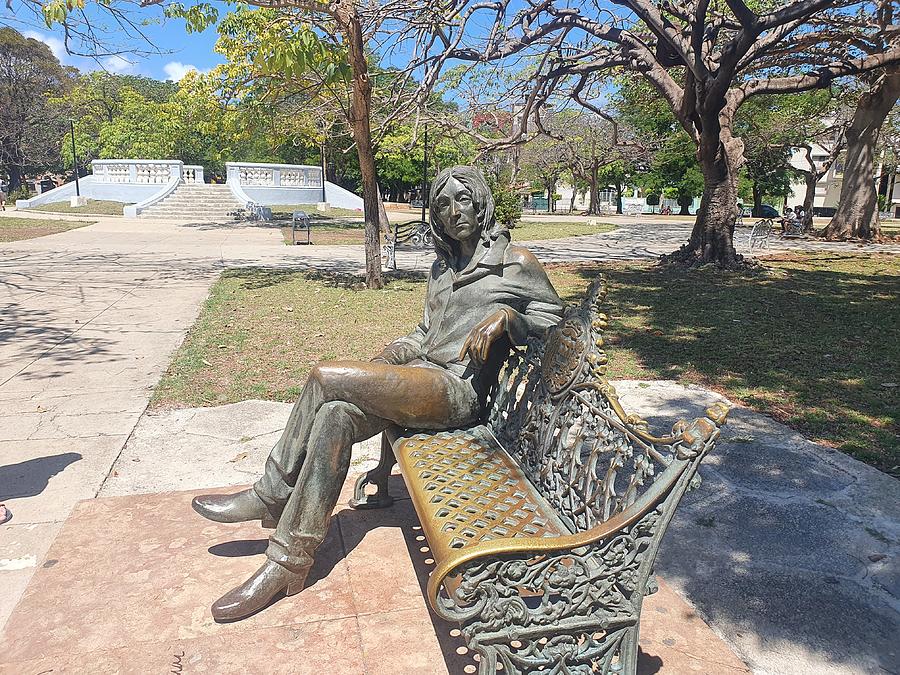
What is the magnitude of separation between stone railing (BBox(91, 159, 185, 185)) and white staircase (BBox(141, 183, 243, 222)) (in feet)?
3.82

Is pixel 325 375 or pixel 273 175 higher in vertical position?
pixel 273 175

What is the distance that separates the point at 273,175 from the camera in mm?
33938

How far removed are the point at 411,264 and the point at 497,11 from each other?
20.6 feet

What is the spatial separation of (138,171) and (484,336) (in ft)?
119

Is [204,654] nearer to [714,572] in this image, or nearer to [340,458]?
[340,458]

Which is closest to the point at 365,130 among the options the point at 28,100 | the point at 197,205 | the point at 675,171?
the point at 197,205

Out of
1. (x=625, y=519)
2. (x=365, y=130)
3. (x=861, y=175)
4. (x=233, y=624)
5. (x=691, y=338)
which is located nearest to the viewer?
(x=625, y=519)

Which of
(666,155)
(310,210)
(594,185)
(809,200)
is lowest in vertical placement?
(310,210)

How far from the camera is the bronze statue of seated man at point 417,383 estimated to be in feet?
8.35

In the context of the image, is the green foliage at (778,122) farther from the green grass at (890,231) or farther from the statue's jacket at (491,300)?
the statue's jacket at (491,300)

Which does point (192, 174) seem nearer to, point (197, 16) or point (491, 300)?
point (197, 16)

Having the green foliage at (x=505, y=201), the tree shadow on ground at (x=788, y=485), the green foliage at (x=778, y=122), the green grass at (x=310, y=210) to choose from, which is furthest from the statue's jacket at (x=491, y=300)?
the green grass at (x=310, y=210)

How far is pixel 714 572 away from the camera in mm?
2932

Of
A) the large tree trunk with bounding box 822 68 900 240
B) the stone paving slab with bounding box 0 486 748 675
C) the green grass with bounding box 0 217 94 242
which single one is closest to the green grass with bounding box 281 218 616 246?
the green grass with bounding box 0 217 94 242
